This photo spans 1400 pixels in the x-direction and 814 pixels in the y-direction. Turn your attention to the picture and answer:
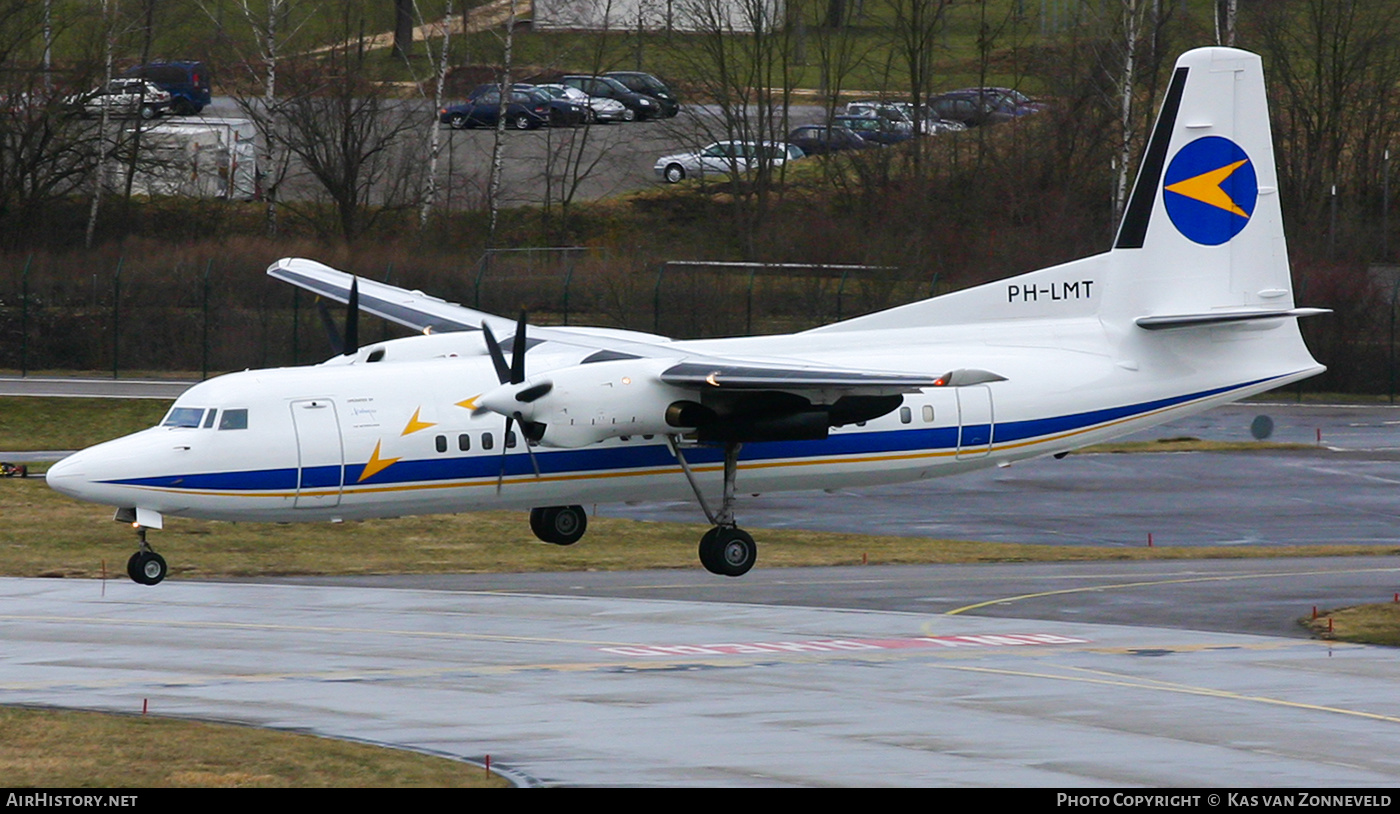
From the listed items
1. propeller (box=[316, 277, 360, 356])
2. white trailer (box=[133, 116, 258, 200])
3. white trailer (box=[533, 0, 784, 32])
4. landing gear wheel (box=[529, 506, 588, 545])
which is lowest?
landing gear wheel (box=[529, 506, 588, 545])

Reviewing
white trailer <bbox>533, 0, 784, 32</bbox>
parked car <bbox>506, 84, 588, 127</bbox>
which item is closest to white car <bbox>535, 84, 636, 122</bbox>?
parked car <bbox>506, 84, 588, 127</bbox>

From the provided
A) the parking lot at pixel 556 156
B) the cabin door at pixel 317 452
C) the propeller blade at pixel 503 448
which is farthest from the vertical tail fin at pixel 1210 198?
the parking lot at pixel 556 156

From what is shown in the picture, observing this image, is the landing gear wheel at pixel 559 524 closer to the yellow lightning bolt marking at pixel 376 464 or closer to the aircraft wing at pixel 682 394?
the aircraft wing at pixel 682 394

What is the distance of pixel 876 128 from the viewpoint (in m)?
71.6

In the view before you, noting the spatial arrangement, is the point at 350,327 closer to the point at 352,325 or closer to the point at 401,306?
the point at 352,325

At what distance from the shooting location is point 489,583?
31.5 meters

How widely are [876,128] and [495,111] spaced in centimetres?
1659

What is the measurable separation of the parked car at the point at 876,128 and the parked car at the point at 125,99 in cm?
2886

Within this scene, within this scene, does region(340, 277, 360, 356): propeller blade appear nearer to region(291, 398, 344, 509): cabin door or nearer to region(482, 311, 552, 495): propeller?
region(291, 398, 344, 509): cabin door

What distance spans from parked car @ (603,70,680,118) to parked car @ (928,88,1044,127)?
39.7 ft

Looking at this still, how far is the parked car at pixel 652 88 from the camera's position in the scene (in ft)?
249

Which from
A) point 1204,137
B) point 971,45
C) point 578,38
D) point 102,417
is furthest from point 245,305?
point 971,45

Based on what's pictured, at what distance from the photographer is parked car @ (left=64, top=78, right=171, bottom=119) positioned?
62562 millimetres

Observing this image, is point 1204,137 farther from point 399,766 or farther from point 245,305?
point 245,305
